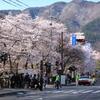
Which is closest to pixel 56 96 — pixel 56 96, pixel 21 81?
pixel 56 96

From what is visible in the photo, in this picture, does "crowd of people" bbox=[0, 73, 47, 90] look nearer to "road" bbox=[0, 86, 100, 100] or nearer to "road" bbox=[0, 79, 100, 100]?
"road" bbox=[0, 79, 100, 100]

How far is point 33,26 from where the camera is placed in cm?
7038

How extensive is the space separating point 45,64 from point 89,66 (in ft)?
162

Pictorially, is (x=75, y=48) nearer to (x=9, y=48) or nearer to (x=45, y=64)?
(x=45, y=64)

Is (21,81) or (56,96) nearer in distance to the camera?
(56,96)

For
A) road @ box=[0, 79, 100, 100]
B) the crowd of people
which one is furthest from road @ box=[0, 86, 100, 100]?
the crowd of people

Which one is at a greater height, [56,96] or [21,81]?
[21,81]

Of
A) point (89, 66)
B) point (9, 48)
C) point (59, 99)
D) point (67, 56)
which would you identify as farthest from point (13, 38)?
point (89, 66)

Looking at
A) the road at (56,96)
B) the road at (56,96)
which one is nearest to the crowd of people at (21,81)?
the road at (56,96)

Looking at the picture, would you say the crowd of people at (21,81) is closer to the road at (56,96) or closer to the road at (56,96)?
the road at (56,96)

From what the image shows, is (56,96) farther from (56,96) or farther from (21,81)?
(21,81)

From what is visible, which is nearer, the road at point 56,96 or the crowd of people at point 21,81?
the road at point 56,96

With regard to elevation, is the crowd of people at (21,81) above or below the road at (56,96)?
above

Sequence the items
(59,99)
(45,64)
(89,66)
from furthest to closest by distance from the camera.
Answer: (89,66), (45,64), (59,99)
